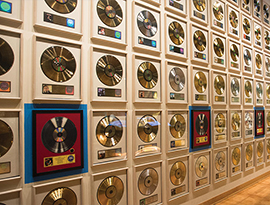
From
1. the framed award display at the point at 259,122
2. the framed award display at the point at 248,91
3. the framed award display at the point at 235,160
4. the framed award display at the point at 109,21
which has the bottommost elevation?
the framed award display at the point at 235,160

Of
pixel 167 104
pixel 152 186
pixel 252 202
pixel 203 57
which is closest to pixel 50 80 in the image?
pixel 167 104

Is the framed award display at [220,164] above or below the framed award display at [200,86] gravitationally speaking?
below

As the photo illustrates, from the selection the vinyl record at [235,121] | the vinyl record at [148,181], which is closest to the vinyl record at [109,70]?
the vinyl record at [148,181]

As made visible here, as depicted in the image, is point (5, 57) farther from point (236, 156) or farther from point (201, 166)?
point (236, 156)

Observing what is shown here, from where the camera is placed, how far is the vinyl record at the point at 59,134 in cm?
201

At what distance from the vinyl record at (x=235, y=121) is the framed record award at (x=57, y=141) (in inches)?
123

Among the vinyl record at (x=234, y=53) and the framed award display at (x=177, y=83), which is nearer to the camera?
the framed award display at (x=177, y=83)

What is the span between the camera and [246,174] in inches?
176

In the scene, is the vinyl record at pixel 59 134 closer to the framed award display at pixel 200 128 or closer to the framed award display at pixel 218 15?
the framed award display at pixel 200 128

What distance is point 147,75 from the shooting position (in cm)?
279

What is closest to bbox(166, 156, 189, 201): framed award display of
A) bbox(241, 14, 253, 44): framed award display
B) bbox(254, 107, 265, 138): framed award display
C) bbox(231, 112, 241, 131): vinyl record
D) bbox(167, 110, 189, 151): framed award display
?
bbox(167, 110, 189, 151): framed award display

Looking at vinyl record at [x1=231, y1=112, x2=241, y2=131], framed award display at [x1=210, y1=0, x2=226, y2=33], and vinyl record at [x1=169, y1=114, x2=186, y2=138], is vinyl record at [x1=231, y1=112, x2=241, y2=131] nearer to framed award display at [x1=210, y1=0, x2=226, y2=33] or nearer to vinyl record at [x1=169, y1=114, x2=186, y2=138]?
vinyl record at [x1=169, y1=114, x2=186, y2=138]

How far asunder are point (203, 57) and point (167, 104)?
117 cm

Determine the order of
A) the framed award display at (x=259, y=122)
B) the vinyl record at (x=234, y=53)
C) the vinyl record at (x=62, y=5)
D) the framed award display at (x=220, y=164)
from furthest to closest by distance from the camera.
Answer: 1. the framed award display at (x=259, y=122)
2. the vinyl record at (x=234, y=53)
3. the framed award display at (x=220, y=164)
4. the vinyl record at (x=62, y=5)
